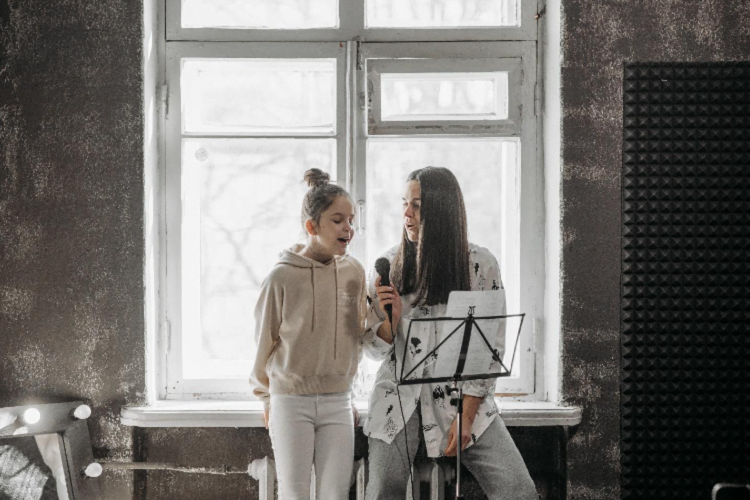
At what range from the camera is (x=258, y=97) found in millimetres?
3143

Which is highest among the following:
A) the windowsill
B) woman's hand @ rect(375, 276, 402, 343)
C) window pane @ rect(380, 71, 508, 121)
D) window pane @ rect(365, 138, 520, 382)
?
window pane @ rect(380, 71, 508, 121)

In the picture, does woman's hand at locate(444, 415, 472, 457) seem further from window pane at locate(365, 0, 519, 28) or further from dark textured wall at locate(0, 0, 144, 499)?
window pane at locate(365, 0, 519, 28)

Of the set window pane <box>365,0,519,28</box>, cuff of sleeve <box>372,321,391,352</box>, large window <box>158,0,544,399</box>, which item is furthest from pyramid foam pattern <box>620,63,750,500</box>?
cuff of sleeve <box>372,321,391,352</box>

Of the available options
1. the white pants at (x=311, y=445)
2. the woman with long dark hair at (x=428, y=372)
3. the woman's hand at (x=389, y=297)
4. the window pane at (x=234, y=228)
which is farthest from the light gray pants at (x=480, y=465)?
the window pane at (x=234, y=228)

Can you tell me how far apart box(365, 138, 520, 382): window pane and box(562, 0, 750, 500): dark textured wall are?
0.28 metres

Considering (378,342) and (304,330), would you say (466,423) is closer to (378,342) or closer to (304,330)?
(378,342)

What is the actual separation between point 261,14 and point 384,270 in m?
1.52

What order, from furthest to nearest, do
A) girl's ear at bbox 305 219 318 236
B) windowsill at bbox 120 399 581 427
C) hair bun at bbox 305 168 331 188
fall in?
windowsill at bbox 120 399 581 427 < hair bun at bbox 305 168 331 188 < girl's ear at bbox 305 219 318 236

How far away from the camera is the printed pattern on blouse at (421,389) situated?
2525mm

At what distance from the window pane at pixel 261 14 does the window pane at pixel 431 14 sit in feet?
0.68

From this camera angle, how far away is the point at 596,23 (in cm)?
297

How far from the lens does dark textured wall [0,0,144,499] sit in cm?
296

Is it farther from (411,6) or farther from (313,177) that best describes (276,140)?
(411,6)

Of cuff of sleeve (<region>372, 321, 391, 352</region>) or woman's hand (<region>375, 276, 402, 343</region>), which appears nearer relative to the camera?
woman's hand (<region>375, 276, 402, 343</region>)
